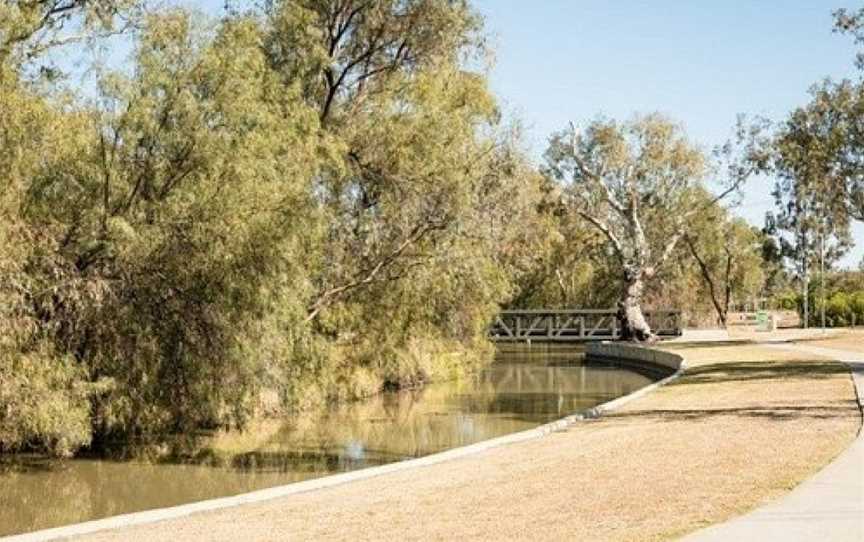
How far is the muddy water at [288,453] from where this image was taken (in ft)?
50.4

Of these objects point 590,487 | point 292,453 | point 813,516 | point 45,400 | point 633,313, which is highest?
point 633,313

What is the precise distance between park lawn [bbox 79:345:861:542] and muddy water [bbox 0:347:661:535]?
3.35 m

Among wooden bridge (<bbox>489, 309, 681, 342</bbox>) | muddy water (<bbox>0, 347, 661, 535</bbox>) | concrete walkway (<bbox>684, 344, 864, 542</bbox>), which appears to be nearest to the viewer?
concrete walkway (<bbox>684, 344, 864, 542</bbox>)

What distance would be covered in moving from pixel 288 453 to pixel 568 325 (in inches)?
1975

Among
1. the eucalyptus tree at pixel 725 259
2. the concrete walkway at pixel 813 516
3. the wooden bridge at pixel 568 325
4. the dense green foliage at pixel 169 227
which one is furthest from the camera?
the eucalyptus tree at pixel 725 259

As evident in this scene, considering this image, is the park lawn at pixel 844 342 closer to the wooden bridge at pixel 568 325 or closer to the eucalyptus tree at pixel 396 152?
the wooden bridge at pixel 568 325

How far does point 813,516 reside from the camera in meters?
8.74

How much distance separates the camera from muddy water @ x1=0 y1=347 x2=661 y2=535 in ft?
50.4

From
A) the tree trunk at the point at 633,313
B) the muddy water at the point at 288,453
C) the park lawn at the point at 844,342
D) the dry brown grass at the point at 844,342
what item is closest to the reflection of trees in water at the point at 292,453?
the muddy water at the point at 288,453

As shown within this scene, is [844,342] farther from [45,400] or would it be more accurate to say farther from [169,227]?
[45,400]

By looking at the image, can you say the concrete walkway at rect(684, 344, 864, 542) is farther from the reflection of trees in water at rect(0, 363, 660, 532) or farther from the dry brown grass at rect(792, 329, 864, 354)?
the dry brown grass at rect(792, 329, 864, 354)

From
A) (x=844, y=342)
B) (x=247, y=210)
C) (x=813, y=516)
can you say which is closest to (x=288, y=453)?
(x=247, y=210)

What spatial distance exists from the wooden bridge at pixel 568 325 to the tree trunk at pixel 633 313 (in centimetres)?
808

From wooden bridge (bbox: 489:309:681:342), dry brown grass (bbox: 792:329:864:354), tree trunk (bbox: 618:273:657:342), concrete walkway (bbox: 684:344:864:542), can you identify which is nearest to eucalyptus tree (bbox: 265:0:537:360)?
concrete walkway (bbox: 684:344:864:542)
